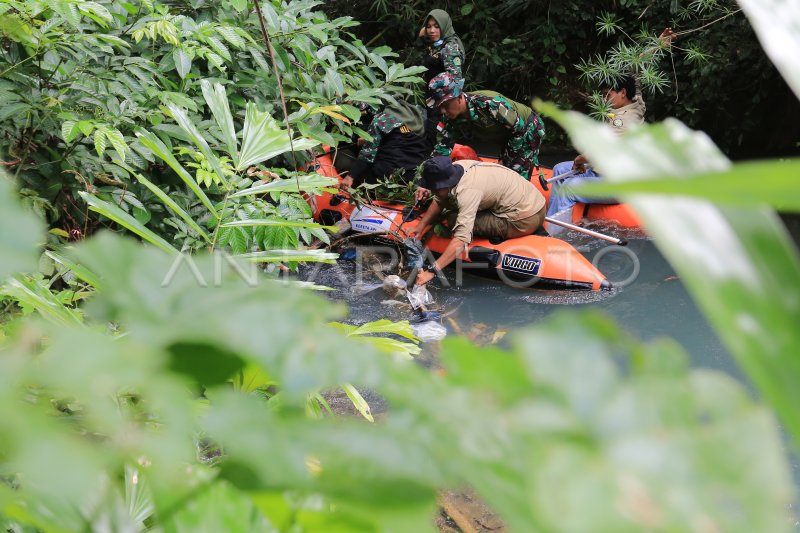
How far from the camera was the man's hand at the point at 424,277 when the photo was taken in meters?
5.37

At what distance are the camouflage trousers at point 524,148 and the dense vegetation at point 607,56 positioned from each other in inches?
57.3

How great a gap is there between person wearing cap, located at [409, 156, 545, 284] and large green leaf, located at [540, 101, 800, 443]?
5.10 m

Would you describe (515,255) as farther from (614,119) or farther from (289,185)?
(289,185)

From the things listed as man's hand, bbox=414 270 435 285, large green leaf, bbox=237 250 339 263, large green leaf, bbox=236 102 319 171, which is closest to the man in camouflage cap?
man's hand, bbox=414 270 435 285

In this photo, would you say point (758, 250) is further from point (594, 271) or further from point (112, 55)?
point (594, 271)

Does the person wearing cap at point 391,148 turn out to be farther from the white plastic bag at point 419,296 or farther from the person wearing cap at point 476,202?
the white plastic bag at point 419,296

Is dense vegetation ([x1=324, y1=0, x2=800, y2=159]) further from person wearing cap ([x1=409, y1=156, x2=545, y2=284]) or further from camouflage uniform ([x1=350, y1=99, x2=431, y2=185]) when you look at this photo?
person wearing cap ([x1=409, y1=156, x2=545, y2=284])

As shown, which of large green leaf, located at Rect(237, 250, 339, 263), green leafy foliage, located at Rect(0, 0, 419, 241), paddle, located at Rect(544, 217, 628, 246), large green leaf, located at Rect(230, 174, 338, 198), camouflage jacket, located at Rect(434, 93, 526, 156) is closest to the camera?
large green leaf, located at Rect(237, 250, 339, 263)

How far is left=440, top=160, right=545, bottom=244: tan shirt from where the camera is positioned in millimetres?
5383

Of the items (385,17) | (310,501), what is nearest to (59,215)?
(310,501)

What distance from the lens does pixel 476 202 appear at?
5.40 meters

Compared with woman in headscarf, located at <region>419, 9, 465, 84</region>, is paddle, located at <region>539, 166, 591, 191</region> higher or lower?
lower

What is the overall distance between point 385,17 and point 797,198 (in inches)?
387

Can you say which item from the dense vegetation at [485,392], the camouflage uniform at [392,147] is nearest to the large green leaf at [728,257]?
the dense vegetation at [485,392]
